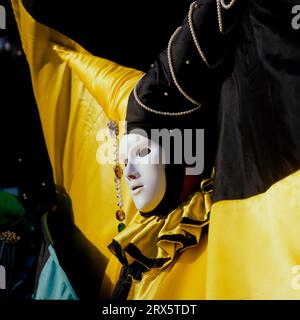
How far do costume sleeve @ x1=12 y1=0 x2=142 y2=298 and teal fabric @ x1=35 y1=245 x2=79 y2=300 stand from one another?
0.13m

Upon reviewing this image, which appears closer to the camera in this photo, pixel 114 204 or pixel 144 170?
pixel 144 170

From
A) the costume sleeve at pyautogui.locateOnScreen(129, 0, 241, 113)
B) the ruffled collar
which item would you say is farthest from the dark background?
the ruffled collar

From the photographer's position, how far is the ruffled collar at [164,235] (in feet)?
3.96

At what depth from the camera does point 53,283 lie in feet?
5.15

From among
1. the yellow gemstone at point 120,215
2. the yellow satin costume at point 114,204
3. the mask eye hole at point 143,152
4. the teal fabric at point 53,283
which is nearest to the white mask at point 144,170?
the mask eye hole at point 143,152

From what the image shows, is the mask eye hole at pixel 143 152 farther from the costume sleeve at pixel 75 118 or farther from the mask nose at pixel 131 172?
the costume sleeve at pixel 75 118

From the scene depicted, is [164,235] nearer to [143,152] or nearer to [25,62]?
[143,152]

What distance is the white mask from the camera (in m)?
1.24

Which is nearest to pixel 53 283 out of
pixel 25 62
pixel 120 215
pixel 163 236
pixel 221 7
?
pixel 120 215

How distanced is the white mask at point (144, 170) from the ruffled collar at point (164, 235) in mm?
58

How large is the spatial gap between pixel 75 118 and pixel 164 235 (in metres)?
0.66

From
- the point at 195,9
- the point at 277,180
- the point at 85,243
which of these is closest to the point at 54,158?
the point at 85,243

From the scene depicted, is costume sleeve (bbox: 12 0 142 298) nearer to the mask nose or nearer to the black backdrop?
the black backdrop
